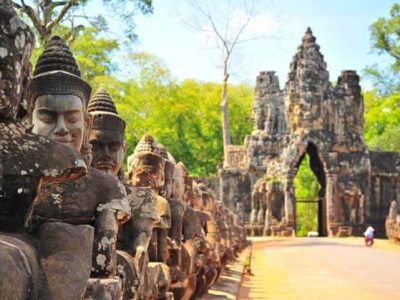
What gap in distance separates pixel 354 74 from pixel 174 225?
103 ft

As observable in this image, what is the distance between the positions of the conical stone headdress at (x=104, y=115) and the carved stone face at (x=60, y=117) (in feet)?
3.82

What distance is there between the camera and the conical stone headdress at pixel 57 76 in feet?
11.5

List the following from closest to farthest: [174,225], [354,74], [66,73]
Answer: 1. [66,73]
2. [174,225]
3. [354,74]

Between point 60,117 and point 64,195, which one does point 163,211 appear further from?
point 64,195

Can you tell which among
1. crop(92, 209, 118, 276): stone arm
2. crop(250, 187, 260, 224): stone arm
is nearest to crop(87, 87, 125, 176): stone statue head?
crop(92, 209, 118, 276): stone arm

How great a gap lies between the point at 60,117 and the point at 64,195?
640mm

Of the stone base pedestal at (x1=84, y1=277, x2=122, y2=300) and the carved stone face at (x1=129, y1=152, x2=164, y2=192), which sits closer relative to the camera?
the stone base pedestal at (x1=84, y1=277, x2=122, y2=300)

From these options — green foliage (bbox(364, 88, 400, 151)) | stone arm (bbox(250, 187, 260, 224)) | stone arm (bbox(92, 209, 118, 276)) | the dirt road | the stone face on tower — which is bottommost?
the dirt road

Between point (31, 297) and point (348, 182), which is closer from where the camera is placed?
point (31, 297)

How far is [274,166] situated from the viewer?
34469 mm

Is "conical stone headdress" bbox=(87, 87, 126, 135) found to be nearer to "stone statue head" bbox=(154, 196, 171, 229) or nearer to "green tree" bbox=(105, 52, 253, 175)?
"stone statue head" bbox=(154, 196, 171, 229)

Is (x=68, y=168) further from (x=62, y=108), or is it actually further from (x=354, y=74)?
(x=354, y=74)

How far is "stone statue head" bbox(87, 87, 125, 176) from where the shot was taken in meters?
4.76

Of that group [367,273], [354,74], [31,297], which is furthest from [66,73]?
[354,74]
